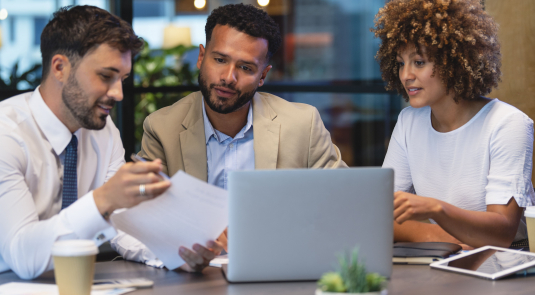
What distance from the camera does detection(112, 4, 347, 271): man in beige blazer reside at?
2045 millimetres

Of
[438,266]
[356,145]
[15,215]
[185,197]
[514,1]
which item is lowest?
[356,145]

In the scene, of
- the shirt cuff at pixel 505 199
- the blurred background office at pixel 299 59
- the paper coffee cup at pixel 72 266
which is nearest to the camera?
the paper coffee cup at pixel 72 266

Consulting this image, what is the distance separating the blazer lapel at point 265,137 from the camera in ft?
6.91

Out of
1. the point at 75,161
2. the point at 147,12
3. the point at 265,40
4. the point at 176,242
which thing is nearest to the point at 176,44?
the point at 147,12

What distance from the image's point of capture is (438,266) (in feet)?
4.51

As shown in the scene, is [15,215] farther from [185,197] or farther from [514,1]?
[514,1]

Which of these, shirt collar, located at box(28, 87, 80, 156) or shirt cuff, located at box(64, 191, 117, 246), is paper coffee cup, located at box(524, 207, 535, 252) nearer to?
shirt cuff, located at box(64, 191, 117, 246)

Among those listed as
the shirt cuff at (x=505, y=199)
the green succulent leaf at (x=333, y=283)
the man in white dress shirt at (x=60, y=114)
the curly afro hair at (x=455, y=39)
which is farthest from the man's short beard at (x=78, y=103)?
the shirt cuff at (x=505, y=199)

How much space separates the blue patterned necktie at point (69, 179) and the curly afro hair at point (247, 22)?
32.9 inches

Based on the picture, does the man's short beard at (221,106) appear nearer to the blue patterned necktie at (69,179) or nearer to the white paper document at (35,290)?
the blue patterned necktie at (69,179)

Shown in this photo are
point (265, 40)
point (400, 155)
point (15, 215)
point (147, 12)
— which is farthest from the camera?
point (147, 12)

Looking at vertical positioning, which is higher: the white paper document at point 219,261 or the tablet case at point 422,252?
the tablet case at point 422,252

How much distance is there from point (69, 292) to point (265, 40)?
133 centimetres

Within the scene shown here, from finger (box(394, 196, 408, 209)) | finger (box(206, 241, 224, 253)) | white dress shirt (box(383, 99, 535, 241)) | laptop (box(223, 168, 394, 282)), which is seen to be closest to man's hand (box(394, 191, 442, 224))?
finger (box(394, 196, 408, 209))
